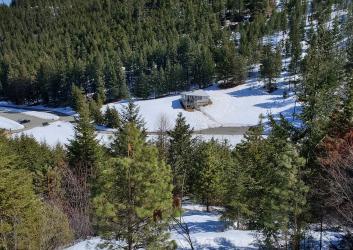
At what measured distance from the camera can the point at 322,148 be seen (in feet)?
56.2

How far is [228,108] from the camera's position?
7775 cm

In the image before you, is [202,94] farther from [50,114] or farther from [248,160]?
[248,160]

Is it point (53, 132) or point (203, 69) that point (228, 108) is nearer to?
point (203, 69)

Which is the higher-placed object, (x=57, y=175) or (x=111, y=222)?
(x=111, y=222)

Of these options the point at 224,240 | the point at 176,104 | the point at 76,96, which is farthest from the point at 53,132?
the point at 224,240

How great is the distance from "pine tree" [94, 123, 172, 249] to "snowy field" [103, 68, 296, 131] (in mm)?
55284

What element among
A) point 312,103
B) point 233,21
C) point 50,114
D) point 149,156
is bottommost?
point 50,114

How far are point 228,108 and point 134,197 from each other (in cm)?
6633

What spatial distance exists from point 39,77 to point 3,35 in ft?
265

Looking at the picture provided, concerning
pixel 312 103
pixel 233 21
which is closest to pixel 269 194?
pixel 312 103

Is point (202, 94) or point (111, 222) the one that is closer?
point (111, 222)

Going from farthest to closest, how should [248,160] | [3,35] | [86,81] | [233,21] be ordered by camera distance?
[3,35]
[233,21]
[86,81]
[248,160]

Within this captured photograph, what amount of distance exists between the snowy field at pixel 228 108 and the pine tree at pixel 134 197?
55.3 m

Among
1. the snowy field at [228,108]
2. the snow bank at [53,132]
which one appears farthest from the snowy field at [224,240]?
the snow bank at [53,132]
